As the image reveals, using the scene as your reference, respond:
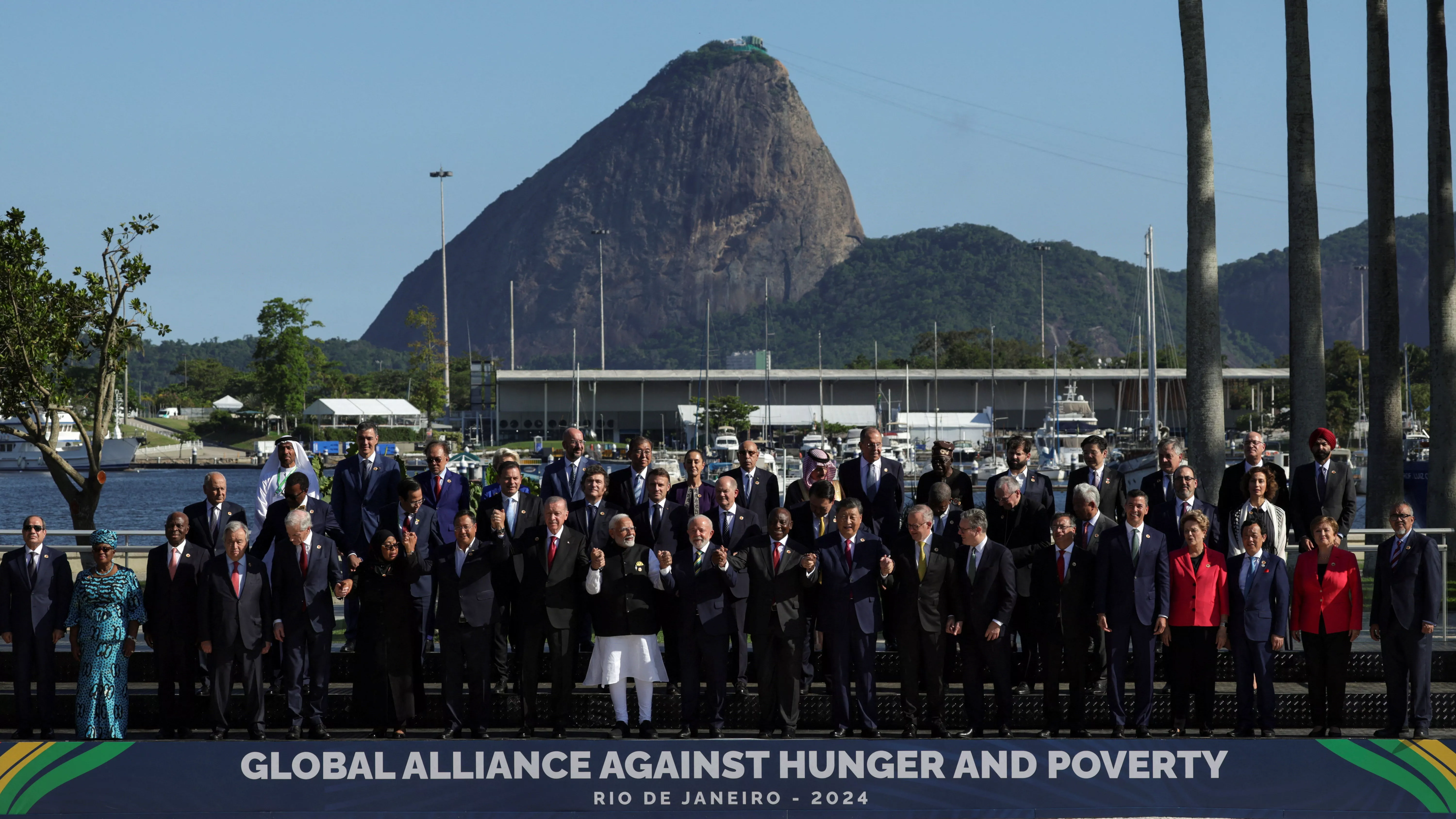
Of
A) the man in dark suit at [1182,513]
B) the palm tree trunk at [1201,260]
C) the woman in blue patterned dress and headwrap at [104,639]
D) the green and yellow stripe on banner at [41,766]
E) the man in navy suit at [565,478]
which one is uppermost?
the palm tree trunk at [1201,260]

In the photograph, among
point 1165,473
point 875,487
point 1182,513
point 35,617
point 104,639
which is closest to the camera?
point 104,639

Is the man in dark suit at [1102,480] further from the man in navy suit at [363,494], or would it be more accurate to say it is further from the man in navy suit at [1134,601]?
the man in navy suit at [363,494]

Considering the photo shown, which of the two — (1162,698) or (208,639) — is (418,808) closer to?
(208,639)

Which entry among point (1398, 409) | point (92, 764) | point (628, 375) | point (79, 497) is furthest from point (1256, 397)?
point (92, 764)

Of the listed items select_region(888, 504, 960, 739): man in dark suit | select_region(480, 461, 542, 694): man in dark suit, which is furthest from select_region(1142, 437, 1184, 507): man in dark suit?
select_region(480, 461, 542, 694): man in dark suit

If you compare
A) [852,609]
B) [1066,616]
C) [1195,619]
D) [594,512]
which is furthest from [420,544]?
[1195,619]

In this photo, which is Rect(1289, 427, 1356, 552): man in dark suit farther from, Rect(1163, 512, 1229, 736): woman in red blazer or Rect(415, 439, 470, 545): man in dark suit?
Rect(415, 439, 470, 545): man in dark suit

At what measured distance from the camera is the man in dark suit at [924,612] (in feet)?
31.2

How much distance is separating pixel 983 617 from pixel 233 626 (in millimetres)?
5570

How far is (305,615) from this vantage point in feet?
31.7

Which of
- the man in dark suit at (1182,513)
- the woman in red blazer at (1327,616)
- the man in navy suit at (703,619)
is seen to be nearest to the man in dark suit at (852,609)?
the man in navy suit at (703,619)

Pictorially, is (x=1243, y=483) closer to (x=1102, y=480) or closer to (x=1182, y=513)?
(x=1182, y=513)

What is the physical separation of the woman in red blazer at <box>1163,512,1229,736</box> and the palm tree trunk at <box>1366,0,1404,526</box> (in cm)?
858

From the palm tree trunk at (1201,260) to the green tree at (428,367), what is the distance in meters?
81.0
